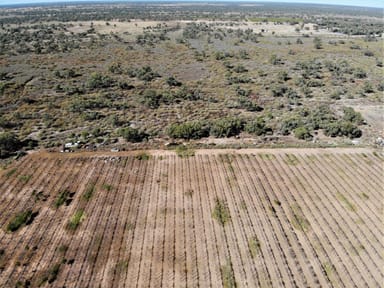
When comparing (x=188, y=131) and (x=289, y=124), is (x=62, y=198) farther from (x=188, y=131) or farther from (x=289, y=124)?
(x=289, y=124)

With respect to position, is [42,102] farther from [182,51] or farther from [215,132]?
[182,51]

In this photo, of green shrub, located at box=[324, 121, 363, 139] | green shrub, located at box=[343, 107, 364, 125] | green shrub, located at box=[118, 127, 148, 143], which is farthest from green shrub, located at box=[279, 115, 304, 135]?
green shrub, located at box=[118, 127, 148, 143]

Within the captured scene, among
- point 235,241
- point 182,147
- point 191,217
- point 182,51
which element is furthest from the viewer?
point 182,51

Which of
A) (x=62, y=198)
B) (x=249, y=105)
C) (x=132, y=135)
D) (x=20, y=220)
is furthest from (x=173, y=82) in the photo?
(x=20, y=220)

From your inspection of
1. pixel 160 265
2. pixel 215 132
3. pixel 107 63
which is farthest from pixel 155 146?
pixel 107 63

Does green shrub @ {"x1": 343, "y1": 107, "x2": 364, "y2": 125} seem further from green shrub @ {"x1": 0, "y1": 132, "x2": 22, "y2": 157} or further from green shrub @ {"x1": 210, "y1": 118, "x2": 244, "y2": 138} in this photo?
green shrub @ {"x1": 0, "y1": 132, "x2": 22, "y2": 157}

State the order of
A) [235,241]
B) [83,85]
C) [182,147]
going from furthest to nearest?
1. [83,85]
2. [182,147]
3. [235,241]
